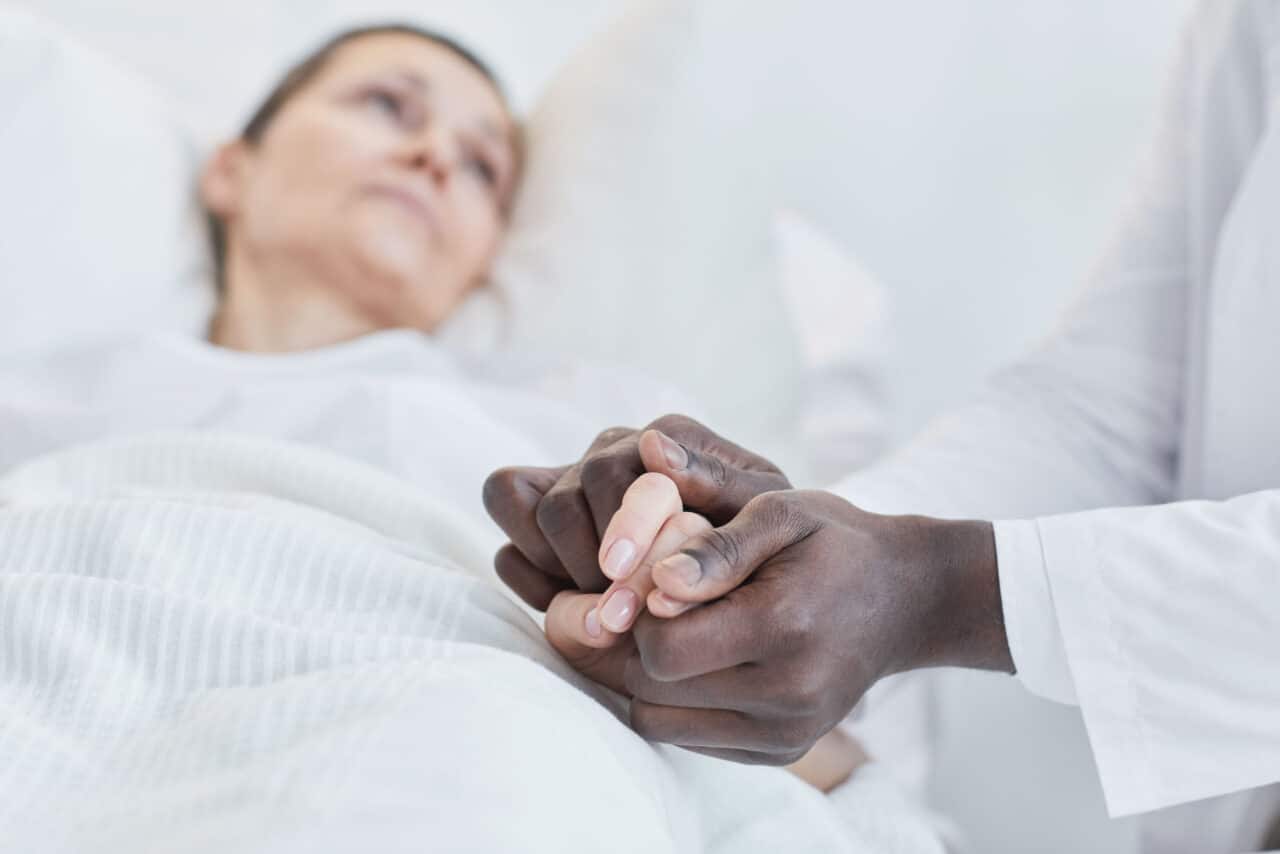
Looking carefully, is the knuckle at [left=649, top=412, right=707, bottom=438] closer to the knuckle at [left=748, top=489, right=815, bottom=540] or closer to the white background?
the knuckle at [left=748, top=489, right=815, bottom=540]

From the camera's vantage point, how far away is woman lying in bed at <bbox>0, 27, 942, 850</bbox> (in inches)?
31.5

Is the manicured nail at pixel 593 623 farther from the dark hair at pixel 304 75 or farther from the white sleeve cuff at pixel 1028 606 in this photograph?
the dark hair at pixel 304 75

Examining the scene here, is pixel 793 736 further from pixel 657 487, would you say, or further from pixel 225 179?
pixel 225 179

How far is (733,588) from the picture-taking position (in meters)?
0.53

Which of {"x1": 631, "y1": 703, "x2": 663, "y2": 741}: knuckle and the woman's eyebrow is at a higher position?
the woman's eyebrow

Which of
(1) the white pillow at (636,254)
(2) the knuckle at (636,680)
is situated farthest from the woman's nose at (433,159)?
(2) the knuckle at (636,680)

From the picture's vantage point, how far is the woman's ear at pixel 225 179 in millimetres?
1336

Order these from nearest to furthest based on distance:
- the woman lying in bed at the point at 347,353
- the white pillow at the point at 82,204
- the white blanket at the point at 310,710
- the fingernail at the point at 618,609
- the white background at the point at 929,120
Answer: the white blanket at the point at 310,710 → the fingernail at the point at 618,609 → the woman lying in bed at the point at 347,353 → the white pillow at the point at 82,204 → the white background at the point at 929,120

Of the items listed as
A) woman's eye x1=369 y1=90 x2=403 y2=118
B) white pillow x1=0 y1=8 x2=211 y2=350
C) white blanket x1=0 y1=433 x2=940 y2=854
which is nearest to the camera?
white blanket x1=0 y1=433 x2=940 y2=854

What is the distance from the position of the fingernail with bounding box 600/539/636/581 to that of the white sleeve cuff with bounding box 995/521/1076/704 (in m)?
0.20

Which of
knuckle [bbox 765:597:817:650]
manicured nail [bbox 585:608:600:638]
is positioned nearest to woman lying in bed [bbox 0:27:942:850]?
manicured nail [bbox 585:608:600:638]

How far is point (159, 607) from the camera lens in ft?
1.86

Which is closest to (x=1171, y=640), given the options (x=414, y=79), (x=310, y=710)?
(x=310, y=710)

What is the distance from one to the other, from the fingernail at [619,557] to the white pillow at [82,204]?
0.86 meters
